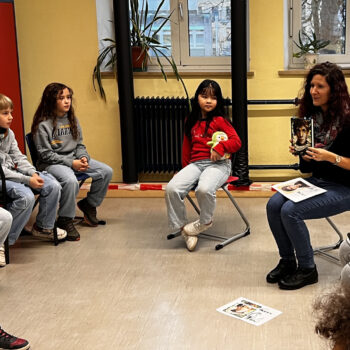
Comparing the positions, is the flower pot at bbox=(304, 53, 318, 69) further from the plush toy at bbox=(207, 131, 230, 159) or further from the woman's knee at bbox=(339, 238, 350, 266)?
the woman's knee at bbox=(339, 238, 350, 266)

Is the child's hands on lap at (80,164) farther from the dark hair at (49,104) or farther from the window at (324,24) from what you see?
the window at (324,24)

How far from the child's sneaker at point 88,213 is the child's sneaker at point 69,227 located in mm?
272

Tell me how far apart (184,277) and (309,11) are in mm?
2945

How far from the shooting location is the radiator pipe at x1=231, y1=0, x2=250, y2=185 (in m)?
5.17

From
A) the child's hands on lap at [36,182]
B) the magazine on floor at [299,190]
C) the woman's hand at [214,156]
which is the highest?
the woman's hand at [214,156]

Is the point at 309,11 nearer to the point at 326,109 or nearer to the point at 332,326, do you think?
the point at 326,109

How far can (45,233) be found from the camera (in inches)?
173

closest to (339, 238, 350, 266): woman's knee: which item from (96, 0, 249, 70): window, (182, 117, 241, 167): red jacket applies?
(182, 117, 241, 167): red jacket

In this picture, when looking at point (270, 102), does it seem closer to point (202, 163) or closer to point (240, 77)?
point (240, 77)

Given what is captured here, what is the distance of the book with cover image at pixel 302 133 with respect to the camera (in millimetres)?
3465

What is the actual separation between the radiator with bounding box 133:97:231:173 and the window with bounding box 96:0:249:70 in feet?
1.44

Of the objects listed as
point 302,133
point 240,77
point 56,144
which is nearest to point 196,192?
point 302,133

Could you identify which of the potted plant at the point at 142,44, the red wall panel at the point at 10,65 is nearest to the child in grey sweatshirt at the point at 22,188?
the red wall panel at the point at 10,65

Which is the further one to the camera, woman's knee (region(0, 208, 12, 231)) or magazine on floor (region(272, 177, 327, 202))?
woman's knee (region(0, 208, 12, 231))
